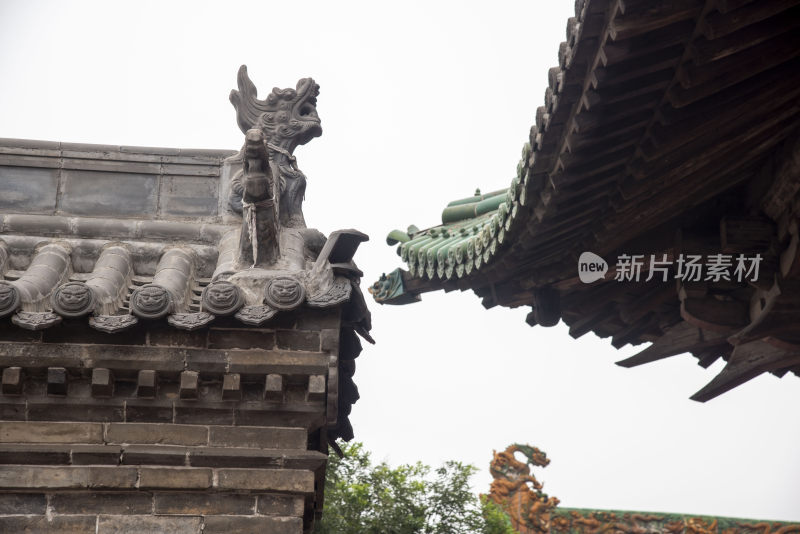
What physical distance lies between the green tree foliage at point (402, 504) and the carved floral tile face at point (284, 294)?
30.0 feet

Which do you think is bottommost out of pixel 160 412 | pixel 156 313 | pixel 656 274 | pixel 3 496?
pixel 3 496

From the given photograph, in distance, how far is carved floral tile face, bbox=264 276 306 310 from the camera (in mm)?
7418

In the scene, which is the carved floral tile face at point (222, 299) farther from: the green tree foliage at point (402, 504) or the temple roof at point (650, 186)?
the green tree foliage at point (402, 504)

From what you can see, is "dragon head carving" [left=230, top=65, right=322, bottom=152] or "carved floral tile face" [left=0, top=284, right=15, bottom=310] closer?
"carved floral tile face" [left=0, top=284, right=15, bottom=310]

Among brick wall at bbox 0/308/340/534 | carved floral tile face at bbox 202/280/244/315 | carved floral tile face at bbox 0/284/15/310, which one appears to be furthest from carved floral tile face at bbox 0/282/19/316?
carved floral tile face at bbox 202/280/244/315

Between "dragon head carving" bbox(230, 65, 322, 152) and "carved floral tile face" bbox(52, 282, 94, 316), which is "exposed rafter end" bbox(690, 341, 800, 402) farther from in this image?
"carved floral tile face" bbox(52, 282, 94, 316)

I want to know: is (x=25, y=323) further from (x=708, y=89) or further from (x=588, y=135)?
(x=708, y=89)

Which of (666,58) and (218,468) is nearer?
(666,58)

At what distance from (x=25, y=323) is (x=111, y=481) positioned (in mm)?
985

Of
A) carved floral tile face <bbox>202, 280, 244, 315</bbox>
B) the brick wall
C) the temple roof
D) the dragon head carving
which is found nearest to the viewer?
the temple roof

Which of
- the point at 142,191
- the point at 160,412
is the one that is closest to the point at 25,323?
the point at 160,412

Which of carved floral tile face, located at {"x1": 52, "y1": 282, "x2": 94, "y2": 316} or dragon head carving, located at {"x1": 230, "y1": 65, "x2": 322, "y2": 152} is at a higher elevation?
dragon head carving, located at {"x1": 230, "y1": 65, "x2": 322, "y2": 152}

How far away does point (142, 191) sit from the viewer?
9.11 meters

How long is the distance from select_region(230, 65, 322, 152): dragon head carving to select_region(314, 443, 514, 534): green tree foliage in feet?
26.7
